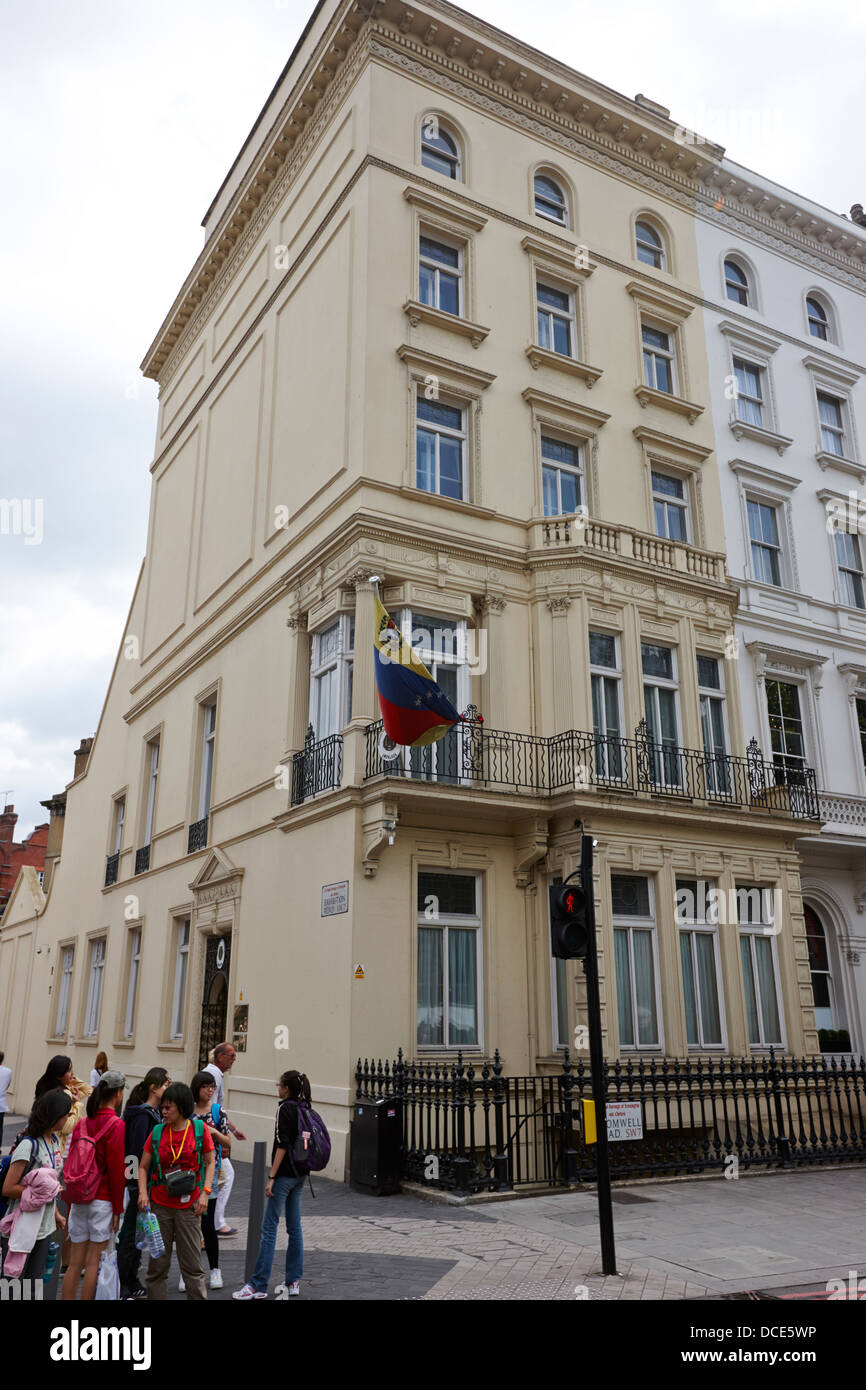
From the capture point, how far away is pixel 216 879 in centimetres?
2055

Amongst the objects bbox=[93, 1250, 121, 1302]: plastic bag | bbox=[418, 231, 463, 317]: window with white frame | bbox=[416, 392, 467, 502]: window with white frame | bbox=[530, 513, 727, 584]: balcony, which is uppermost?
bbox=[418, 231, 463, 317]: window with white frame

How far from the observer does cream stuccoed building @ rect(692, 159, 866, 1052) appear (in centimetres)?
2169

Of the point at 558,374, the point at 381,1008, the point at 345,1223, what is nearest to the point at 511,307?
the point at 558,374

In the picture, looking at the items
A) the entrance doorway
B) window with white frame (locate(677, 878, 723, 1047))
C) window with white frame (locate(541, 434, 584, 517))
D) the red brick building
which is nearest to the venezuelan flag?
window with white frame (locate(677, 878, 723, 1047))

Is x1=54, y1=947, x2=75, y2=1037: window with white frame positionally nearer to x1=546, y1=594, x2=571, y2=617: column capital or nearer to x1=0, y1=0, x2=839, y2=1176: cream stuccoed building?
x1=0, y1=0, x2=839, y2=1176: cream stuccoed building

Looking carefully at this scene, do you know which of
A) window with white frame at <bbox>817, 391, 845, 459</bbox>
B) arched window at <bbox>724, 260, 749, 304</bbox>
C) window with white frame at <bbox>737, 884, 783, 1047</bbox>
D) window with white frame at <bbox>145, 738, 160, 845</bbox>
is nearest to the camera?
window with white frame at <bbox>737, 884, 783, 1047</bbox>

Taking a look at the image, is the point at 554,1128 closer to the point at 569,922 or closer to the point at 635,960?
the point at 635,960

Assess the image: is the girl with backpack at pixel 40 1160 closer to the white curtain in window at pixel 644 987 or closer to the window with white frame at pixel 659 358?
the white curtain in window at pixel 644 987

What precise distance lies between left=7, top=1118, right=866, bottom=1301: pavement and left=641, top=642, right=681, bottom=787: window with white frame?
706 centimetres

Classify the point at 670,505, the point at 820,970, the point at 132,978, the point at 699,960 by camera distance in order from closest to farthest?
the point at 699,960 < the point at 820,970 < the point at 670,505 < the point at 132,978

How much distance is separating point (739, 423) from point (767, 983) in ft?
40.4

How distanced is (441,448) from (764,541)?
8.58m

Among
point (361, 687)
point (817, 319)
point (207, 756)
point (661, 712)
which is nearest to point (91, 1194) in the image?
point (361, 687)
